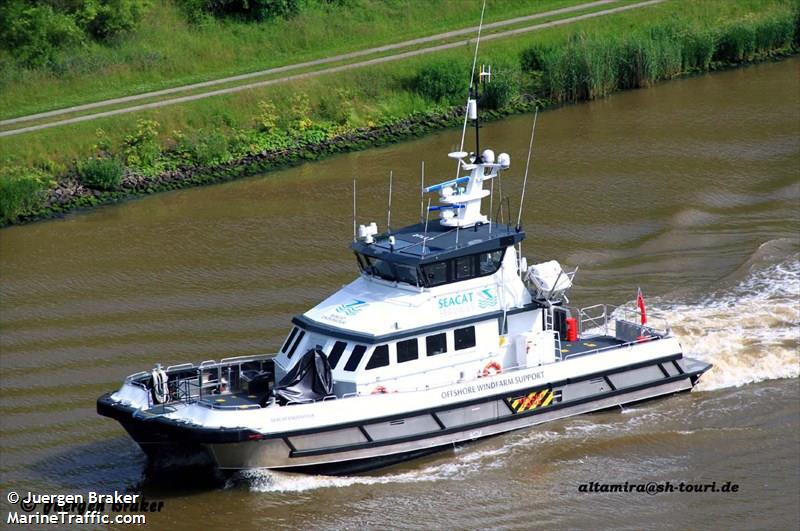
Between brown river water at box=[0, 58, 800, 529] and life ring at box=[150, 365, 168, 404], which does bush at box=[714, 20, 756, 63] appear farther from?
life ring at box=[150, 365, 168, 404]

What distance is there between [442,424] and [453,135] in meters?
17.0

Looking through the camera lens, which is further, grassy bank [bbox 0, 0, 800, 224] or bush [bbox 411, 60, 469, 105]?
bush [bbox 411, 60, 469, 105]

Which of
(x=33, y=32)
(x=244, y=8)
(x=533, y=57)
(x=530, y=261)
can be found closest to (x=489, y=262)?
(x=530, y=261)

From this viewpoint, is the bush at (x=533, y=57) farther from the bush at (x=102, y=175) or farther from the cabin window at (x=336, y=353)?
the cabin window at (x=336, y=353)

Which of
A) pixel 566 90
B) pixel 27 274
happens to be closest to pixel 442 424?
pixel 27 274

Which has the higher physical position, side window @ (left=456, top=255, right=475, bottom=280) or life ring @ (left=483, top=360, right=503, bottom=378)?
side window @ (left=456, top=255, right=475, bottom=280)

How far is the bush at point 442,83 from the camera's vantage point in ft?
123

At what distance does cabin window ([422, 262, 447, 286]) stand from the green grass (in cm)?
2050

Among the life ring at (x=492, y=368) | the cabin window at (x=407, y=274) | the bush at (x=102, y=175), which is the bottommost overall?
the life ring at (x=492, y=368)

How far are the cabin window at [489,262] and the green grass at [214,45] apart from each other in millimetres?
20542

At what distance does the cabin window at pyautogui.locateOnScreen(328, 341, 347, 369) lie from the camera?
1928cm

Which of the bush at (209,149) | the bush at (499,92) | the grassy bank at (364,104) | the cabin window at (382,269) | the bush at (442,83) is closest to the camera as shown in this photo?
the cabin window at (382,269)

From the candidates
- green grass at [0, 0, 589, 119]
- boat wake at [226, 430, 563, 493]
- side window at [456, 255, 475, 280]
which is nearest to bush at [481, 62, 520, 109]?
green grass at [0, 0, 589, 119]

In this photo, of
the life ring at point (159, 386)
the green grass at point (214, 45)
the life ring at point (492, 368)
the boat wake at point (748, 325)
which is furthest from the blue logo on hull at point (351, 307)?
the green grass at point (214, 45)
